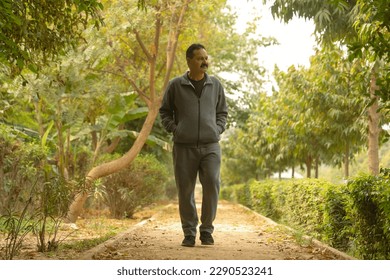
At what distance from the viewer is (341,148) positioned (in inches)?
631

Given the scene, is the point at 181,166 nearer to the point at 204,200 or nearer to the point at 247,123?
the point at 204,200

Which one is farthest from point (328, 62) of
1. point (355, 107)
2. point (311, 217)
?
point (311, 217)

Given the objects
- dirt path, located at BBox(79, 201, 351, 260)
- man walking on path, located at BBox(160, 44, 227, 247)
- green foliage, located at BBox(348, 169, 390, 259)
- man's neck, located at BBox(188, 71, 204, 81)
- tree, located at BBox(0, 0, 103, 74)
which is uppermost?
tree, located at BBox(0, 0, 103, 74)

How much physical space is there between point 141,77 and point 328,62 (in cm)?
485

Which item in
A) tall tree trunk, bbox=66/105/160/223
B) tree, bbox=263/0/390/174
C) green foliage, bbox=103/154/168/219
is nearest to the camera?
tree, bbox=263/0/390/174

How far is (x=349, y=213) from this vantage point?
23.6ft

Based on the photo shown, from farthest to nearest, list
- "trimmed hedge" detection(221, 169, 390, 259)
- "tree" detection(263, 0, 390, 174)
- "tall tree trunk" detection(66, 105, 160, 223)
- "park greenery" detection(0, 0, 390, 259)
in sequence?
1. "tall tree trunk" detection(66, 105, 160, 223)
2. "park greenery" detection(0, 0, 390, 259)
3. "trimmed hedge" detection(221, 169, 390, 259)
4. "tree" detection(263, 0, 390, 174)

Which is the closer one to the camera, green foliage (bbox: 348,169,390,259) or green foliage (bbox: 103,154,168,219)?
green foliage (bbox: 348,169,390,259)

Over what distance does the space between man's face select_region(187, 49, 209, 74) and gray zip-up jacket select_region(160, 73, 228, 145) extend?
16 cm

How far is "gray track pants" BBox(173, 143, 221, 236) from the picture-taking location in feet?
22.0

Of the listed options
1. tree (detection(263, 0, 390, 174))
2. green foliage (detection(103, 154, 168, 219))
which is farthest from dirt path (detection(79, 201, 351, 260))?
green foliage (detection(103, 154, 168, 219))

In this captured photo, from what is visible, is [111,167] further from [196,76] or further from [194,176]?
[196,76]

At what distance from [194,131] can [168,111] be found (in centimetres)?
47

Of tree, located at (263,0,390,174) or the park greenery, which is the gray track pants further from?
tree, located at (263,0,390,174)
